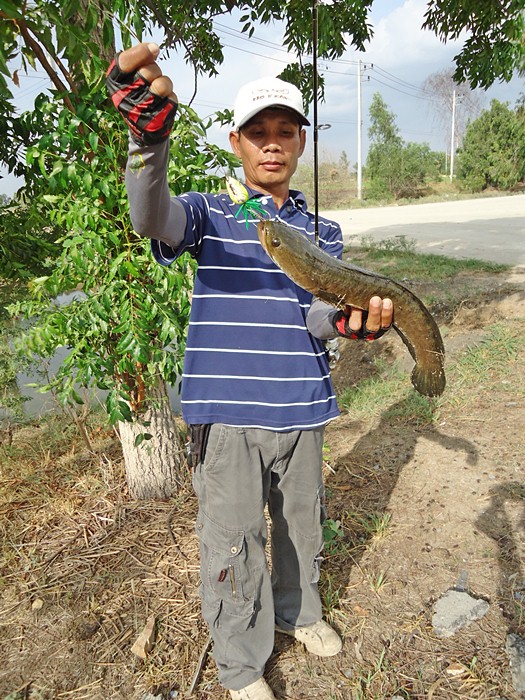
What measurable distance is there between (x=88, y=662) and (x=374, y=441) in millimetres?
2659

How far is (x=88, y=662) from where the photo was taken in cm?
229

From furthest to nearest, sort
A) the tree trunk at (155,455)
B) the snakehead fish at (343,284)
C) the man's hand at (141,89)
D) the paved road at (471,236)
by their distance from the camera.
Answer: the paved road at (471,236) < the tree trunk at (155,455) < the snakehead fish at (343,284) < the man's hand at (141,89)

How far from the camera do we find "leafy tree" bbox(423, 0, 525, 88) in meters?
3.76

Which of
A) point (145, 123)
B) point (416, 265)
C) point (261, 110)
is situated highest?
point (261, 110)

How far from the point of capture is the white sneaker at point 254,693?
2.01 meters

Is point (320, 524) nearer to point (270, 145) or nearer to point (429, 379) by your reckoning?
point (429, 379)

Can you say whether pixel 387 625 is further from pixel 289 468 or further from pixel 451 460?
pixel 451 460

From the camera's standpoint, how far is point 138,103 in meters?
1.20

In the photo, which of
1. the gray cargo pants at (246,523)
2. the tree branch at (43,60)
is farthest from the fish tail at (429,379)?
the tree branch at (43,60)

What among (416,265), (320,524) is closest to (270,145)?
(320,524)

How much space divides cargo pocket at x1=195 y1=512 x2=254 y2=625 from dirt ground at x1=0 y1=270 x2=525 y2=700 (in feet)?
1.79

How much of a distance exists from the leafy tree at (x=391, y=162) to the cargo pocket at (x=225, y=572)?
130 ft

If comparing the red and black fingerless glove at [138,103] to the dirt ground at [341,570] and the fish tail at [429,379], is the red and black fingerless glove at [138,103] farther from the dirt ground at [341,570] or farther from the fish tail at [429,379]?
the dirt ground at [341,570]

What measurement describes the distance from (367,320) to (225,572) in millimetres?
1160
